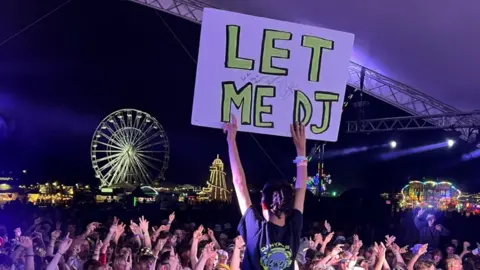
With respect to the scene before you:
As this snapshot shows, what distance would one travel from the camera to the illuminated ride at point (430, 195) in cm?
1991

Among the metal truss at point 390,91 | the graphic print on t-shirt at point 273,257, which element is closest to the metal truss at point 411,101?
the metal truss at point 390,91

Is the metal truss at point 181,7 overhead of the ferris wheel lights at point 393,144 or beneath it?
overhead

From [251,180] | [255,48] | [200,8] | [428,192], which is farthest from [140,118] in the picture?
[255,48]

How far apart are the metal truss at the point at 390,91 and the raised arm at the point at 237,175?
12232 mm

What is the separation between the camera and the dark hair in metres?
2.61

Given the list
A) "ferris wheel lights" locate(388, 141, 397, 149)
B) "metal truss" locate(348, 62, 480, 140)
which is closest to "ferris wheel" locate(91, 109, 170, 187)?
"metal truss" locate(348, 62, 480, 140)

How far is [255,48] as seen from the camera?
2.99 m

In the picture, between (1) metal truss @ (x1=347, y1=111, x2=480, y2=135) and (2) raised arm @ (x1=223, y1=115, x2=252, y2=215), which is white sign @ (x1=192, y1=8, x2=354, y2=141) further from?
(1) metal truss @ (x1=347, y1=111, x2=480, y2=135)

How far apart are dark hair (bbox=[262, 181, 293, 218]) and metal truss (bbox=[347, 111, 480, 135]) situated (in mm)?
12464

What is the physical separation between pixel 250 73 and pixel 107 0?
13928 millimetres

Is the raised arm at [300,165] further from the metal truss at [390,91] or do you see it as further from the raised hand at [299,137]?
the metal truss at [390,91]

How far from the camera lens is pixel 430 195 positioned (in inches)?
801

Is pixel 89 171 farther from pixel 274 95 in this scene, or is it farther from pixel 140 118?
pixel 274 95

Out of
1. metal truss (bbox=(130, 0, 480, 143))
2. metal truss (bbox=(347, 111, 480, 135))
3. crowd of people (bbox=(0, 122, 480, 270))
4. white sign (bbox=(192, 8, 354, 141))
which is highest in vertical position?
metal truss (bbox=(130, 0, 480, 143))
